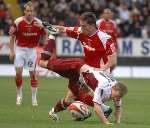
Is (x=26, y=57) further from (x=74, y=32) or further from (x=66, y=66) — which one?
(x=66, y=66)

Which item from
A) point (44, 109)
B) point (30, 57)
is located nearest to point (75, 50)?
point (30, 57)

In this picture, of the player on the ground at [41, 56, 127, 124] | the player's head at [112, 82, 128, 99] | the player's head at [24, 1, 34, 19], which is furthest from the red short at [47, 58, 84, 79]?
the player's head at [24, 1, 34, 19]

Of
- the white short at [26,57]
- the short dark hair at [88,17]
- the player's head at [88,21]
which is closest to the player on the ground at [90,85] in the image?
the player's head at [88,21]

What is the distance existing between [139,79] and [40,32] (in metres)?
10.9

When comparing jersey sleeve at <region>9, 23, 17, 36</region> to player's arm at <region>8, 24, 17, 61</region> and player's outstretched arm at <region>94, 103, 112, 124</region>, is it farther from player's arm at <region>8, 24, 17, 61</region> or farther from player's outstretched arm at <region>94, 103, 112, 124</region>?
player's outstretched arm at <region>94, 103, 112, 124</region>

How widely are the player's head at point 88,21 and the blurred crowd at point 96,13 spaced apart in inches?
730

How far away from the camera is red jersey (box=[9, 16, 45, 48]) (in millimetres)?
19562

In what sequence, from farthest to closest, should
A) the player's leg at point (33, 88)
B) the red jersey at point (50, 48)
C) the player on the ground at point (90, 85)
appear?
the player's leg at point (33, 88) → the red jersey at point (50, 48) → the player on the ground at point (90, 85)

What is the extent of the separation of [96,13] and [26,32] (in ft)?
49.9

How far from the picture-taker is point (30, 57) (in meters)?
19.8

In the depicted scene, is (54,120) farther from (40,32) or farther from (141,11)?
(141,11)

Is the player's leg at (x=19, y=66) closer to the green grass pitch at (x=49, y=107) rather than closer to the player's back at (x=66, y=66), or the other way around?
the green grass pitch at (x=49, y=107)

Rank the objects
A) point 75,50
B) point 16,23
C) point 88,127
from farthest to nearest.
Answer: point 75,50, point 16,23, point 88,127

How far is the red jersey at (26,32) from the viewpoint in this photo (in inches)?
770
